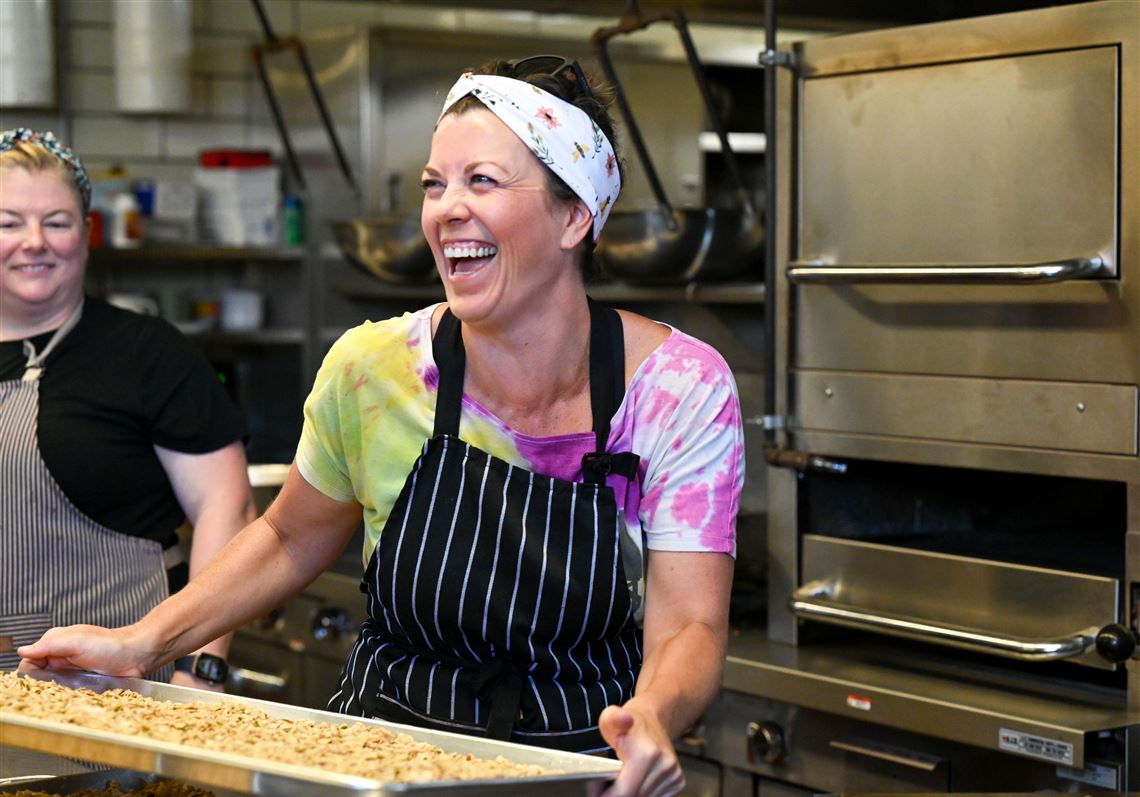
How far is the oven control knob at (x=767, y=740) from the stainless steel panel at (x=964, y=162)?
0.79 m

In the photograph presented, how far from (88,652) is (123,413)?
0.68 m

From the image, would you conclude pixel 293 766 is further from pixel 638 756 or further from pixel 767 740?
pixel 767 740

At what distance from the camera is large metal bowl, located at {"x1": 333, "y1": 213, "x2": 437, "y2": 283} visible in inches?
151

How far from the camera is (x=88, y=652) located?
1.68 m

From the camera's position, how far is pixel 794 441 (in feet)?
8.89

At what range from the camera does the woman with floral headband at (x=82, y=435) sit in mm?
2240

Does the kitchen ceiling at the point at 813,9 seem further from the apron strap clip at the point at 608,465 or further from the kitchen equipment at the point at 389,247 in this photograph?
the apron strap clip at the point at 608,465

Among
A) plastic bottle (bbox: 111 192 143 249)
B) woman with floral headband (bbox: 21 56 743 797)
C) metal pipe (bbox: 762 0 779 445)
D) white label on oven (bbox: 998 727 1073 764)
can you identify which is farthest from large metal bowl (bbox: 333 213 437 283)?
woman with floral headband (bbox: 21 56 743 797)

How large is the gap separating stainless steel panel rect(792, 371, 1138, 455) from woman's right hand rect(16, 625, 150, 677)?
132 cm

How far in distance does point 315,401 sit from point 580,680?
43cm

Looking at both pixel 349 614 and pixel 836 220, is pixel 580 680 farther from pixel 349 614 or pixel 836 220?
pixel 349 614

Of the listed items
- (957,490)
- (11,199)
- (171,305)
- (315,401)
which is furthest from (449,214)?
(171,305)

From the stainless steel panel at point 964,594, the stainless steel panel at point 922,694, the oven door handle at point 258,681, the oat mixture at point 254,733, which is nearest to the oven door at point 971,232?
the stainless steel panel at point 964,594

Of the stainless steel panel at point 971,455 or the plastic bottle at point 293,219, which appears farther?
the plastic bottle at point 293,219
